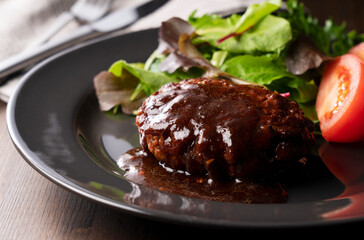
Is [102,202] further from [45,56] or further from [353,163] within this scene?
[45,56]

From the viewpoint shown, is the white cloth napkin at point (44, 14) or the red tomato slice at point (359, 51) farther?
the white cloth napkin at point (44, 14)

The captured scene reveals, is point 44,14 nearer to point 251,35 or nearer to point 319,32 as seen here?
point 251,35

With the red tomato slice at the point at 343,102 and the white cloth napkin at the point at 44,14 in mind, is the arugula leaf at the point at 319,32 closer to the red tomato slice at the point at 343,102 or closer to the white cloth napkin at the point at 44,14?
the red tomato slice at the point at 343,102

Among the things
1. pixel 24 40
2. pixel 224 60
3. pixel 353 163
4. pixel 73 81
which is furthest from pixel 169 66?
pixel 24 40

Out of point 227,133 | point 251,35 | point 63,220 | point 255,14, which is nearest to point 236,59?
point 251,35

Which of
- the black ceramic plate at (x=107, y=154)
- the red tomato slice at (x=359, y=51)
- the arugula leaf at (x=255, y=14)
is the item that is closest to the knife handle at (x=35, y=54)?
the black ceramic plate at (x=107, y=154)

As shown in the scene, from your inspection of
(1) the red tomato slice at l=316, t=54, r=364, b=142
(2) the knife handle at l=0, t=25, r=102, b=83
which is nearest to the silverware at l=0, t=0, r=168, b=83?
(2) the knife handle at l=0, t=25, r=102, b=83

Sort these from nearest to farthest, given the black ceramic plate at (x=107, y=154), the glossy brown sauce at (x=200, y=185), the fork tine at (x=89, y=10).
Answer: the black ceramic plate at (x=107, y=154) < the glossy brown sauce at (x=200, y=185) < the fork tine at (x=89, y=10)
